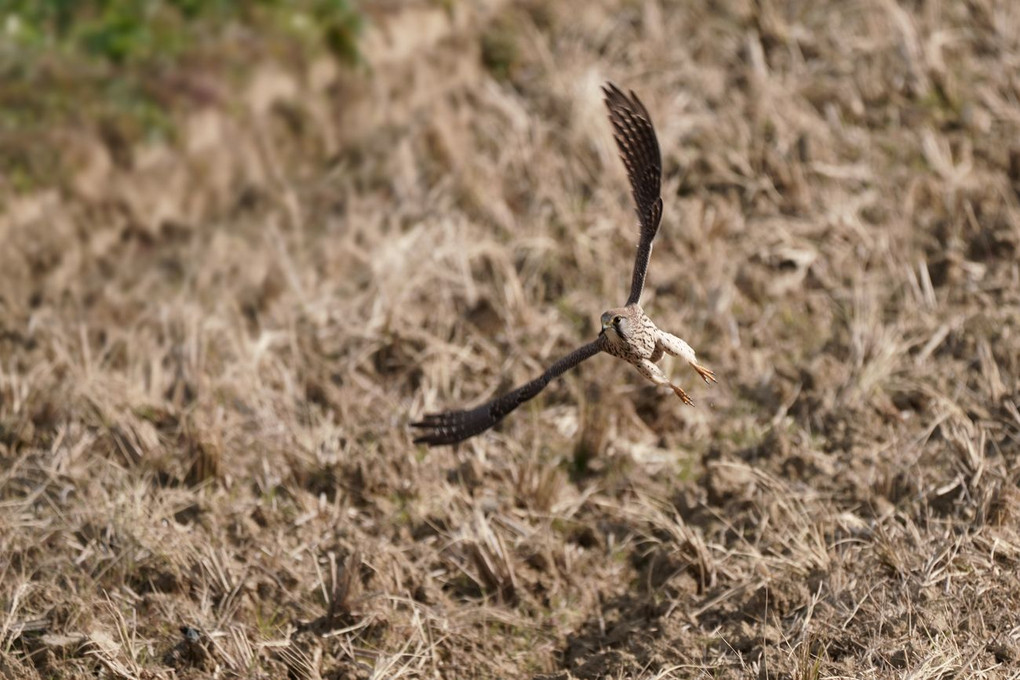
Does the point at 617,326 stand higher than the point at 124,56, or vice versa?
the point at 124,56

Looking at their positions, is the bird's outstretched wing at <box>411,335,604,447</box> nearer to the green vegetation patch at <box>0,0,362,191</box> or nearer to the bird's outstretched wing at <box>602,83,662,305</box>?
the bird's outstretched wing at <box>602,83,662,305</box>

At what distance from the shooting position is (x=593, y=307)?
245 inches

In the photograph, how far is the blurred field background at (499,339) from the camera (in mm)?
4688

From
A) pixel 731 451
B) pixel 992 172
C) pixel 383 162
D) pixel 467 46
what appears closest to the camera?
pixel 731 451

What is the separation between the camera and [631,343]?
13.7ft

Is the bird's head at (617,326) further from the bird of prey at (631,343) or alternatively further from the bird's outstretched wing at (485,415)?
the bird's outstretched wing at (485,415)

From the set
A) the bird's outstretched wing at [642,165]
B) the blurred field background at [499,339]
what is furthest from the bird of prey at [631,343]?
the blurred field background at [499,339]

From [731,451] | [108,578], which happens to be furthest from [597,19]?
[108,578]

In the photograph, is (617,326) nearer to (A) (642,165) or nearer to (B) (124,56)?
(A) (642,165)

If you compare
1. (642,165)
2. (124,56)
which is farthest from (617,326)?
(124,56)

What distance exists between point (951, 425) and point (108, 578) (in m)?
3.37

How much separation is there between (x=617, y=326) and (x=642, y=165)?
0.73 m

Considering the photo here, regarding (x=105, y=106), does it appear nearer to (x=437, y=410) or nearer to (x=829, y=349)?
(x=437, y=410)

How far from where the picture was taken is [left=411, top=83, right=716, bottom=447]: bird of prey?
13.7 feet
